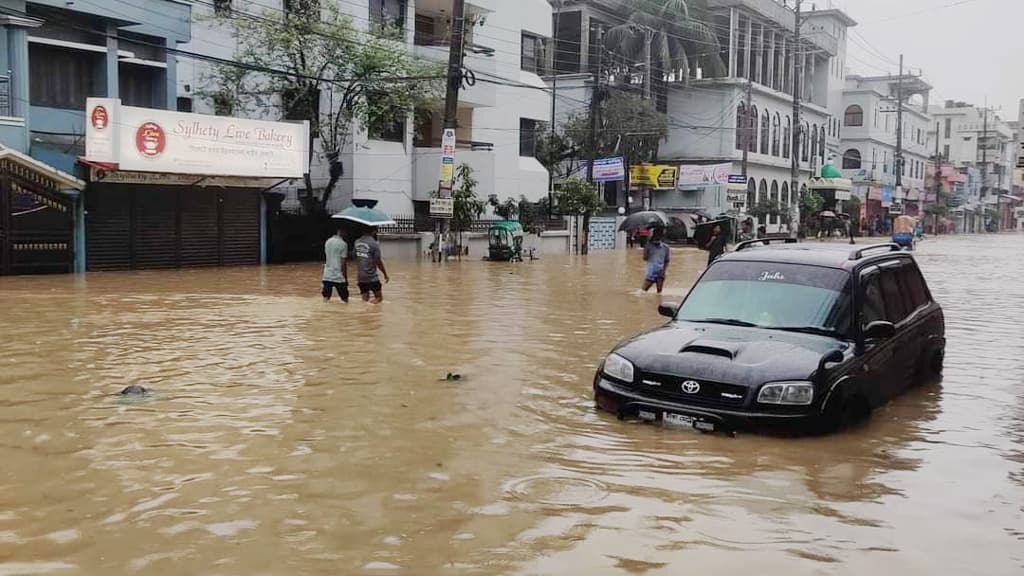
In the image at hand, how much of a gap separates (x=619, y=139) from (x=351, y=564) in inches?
1857

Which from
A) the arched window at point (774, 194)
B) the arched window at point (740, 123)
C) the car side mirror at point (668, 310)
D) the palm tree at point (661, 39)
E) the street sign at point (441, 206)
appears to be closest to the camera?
the car side mirror at point (668, 310)

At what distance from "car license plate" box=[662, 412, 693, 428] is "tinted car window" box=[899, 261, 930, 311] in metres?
3.54

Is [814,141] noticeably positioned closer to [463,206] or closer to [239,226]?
[463,206]

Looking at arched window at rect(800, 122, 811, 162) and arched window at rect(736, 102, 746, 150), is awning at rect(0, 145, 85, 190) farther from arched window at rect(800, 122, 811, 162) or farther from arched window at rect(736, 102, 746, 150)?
arched window at rect(800, 122, 811, 162)

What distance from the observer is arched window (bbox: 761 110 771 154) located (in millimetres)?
62938

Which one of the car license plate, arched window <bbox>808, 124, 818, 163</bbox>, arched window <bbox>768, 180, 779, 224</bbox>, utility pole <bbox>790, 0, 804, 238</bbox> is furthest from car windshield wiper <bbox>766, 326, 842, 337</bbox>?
arched window <bbox>808, 124, 818, 163</bbox>

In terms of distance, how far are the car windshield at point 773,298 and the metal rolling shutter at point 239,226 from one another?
21.9 metres

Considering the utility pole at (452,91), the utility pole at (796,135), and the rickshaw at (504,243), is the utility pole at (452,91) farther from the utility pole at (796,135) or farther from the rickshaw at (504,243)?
the utility pole at (796,135)

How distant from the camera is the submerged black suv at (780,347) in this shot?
7.34 meters

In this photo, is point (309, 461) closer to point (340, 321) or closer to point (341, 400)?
point (341, 400)

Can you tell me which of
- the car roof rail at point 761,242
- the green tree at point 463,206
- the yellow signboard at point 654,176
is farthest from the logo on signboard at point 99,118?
the yellow signboard at point 654,176

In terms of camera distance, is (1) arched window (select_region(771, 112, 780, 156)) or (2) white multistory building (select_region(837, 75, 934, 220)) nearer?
(1) arched window (select_region(771, 112, 780, 156))

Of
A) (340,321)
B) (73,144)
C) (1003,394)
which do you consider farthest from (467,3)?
(1003,394)

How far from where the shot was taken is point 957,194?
105 meters
